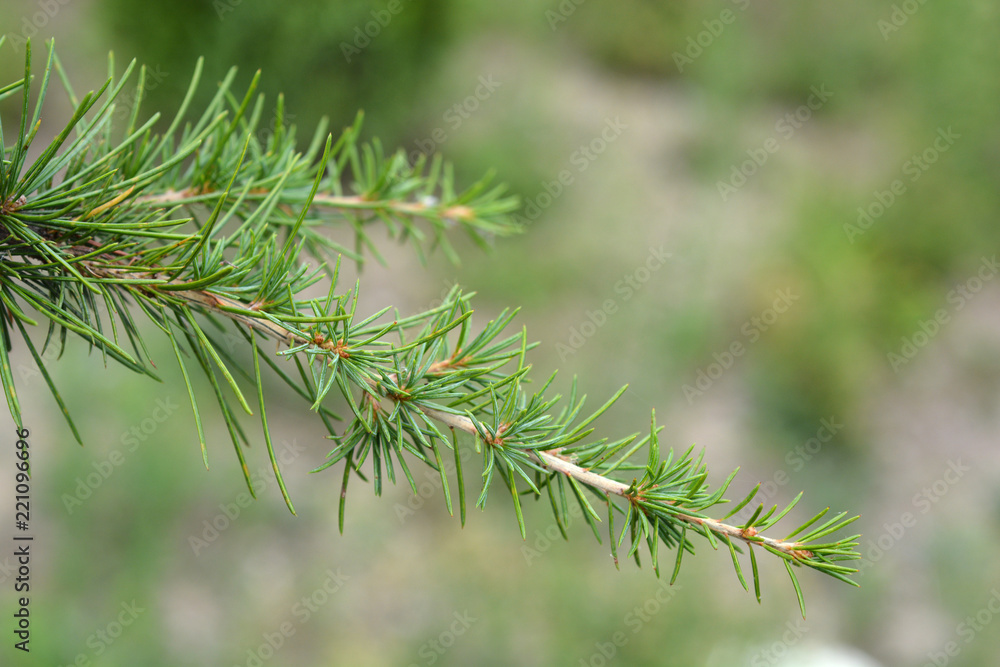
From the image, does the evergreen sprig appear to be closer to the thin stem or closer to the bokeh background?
the thin stem

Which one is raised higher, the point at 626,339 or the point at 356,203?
the point at 356,203

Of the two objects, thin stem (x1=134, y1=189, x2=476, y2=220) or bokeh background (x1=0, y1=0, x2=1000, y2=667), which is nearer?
thin stem (x1=134, y1=189, x2=476, y2=220)

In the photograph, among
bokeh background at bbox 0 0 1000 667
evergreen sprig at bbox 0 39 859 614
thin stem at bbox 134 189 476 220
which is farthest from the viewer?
bokeh background at bbox 0 0 1000 667

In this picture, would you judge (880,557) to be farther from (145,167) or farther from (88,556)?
(145,167)

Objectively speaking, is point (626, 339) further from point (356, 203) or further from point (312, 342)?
point (312, 342)

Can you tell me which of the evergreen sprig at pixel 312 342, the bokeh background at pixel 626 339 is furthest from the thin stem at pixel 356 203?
the bokeh background at pixel 626 339

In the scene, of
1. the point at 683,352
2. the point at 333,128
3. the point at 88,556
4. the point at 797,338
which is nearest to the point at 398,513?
the point at 88,556

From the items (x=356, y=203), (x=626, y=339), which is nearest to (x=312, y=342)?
(x=356, y=203)

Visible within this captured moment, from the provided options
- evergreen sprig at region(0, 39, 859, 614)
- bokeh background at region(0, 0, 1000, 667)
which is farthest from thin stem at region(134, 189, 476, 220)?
bokeh background at region(0, 0, 1000, 667)
